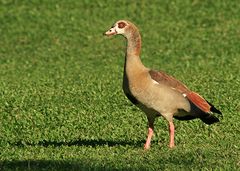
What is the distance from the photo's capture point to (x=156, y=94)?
38.2 feet

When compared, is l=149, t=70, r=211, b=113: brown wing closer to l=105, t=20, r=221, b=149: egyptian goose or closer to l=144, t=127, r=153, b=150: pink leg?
l=105, t=20, r=221, b=149: egyptian goose

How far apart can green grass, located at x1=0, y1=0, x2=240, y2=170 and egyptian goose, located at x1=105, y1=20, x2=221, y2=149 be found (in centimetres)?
46

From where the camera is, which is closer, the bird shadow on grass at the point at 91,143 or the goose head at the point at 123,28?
the goose head at the point at 123,28

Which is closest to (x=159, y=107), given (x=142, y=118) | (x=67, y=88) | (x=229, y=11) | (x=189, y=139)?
(x=189, y=139)

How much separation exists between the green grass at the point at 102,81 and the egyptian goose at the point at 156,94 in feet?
1.50

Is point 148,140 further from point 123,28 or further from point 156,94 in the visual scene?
point 123,28

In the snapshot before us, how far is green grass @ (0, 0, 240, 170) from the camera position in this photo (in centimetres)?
1106

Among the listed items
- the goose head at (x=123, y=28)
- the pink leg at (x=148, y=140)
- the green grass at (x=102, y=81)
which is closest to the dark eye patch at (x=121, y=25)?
the goose head at (x=123, y=28)

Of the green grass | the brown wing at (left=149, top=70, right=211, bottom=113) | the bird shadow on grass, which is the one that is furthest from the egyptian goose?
the bird shadow on grass

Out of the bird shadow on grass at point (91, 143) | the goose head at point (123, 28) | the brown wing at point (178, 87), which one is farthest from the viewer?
the bird shadow on grass at point (91, 143)

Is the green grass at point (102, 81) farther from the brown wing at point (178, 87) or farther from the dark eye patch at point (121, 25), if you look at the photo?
the dark eye patch at point (121, 25)

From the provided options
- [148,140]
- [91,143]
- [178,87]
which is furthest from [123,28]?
[91,143]

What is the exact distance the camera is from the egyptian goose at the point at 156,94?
11.6 m

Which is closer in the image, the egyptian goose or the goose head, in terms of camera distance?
the egyptian goose
